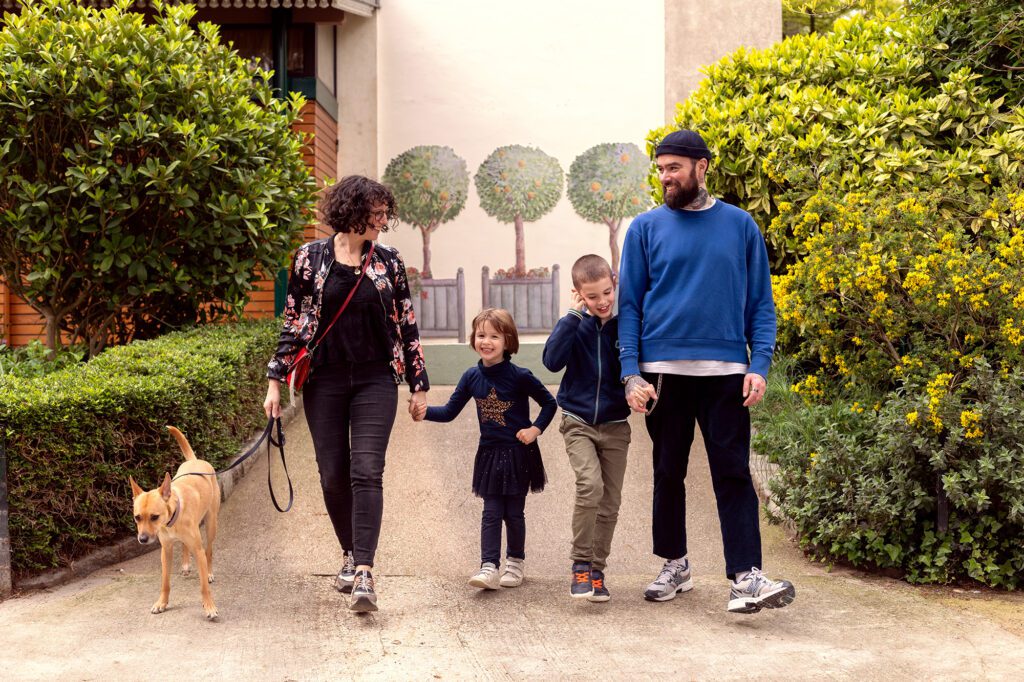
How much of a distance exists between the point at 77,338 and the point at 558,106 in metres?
6.41

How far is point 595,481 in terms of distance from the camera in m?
5.08

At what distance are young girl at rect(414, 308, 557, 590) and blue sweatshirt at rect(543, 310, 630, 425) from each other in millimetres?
218

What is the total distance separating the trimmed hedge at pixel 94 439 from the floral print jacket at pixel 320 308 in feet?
4.18

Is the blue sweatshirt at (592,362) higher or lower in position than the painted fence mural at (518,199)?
lower

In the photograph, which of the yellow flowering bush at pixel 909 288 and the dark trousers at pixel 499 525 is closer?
the dark trousers at pixel 499 525

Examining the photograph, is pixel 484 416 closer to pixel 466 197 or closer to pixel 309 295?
pixel 309 295

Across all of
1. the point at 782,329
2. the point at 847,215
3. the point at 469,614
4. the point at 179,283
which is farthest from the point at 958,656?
the point at 179,283

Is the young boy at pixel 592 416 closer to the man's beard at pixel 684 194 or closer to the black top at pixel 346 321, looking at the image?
Answer: the man's beard at pixel 684 194

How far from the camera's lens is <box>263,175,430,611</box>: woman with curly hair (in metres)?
4.98

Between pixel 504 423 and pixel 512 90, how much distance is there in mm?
8762

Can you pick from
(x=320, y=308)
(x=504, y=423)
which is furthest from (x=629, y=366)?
(x=320, y=308)

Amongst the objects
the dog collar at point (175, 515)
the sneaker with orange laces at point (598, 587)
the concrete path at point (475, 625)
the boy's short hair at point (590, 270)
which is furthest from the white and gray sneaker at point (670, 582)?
the dog collar at point (175, 515)

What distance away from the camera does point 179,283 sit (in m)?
8.84

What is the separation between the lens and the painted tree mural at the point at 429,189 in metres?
13.3
